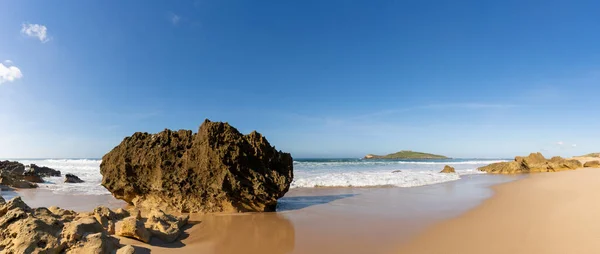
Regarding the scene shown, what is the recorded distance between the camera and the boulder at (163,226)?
15.5 ft

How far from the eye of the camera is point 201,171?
748 centimetres

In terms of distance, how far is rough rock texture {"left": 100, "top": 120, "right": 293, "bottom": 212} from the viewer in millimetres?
7355

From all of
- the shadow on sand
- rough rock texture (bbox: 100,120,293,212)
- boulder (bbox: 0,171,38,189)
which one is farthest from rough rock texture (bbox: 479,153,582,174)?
boulder (bbox: 0,171,38,189)

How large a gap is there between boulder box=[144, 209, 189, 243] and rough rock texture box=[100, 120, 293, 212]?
1924mm

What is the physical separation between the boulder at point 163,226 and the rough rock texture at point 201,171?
1.92m

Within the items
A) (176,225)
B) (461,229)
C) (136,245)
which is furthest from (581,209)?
(136,245)

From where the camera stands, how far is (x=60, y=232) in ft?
11.6

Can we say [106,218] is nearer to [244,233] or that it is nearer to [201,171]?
[244,233]

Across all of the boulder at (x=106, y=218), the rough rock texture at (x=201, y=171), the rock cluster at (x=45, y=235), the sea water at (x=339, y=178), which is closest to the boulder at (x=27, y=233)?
the rock cluster at (x=45, y=235)

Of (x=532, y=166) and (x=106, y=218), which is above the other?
(x=532, y=166)

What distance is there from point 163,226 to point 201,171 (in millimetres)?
2610

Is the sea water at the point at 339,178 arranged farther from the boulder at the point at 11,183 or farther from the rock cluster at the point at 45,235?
the rock cluster at the point at 45,235

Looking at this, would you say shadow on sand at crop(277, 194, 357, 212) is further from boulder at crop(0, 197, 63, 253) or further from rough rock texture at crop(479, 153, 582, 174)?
rough rock texture at crop(479, 153, 582, 174)

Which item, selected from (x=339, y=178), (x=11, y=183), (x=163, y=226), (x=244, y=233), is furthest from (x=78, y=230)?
(x=339, y=178)
